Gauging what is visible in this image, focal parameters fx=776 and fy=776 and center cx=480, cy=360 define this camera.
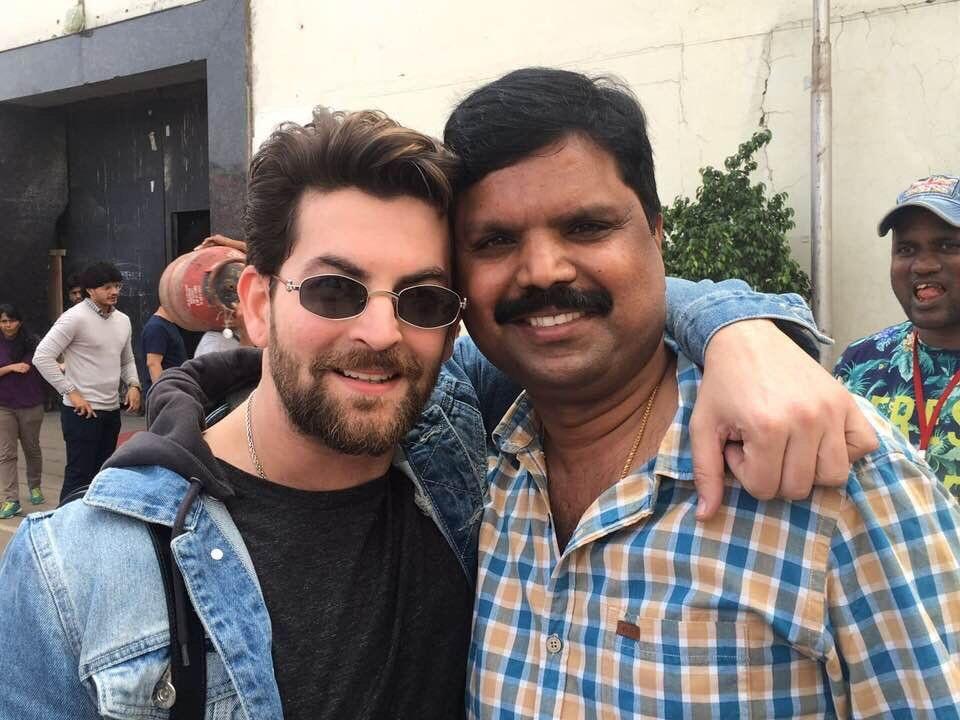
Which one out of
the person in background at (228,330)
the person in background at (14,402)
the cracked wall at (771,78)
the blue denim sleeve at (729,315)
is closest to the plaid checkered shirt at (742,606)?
the blue denim sleeve at (729,315)

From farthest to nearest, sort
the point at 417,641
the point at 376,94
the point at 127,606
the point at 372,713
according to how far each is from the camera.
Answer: the point at 376,94 < the point at 417,641 < the point at 372,713 < the point at 127,606

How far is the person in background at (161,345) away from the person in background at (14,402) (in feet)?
3.51

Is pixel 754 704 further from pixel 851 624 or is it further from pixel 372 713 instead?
pixel 372 713

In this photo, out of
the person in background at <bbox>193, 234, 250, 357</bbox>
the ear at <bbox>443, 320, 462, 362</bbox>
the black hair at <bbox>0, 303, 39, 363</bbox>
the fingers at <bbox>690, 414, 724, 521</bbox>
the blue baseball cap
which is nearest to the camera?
the fingers at <bbox>690, 414, 724, 521</bbox>

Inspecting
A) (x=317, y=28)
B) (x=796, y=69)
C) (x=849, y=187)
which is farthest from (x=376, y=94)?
(x=849, y=187)

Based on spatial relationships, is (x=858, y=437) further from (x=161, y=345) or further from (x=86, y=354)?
(x=86, y=354)

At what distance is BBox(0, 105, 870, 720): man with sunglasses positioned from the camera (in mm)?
1312

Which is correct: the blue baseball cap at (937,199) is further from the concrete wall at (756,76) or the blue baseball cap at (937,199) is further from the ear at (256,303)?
the ear at (256,303)

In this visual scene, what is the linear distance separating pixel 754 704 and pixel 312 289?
1.09 m

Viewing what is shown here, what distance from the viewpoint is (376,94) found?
7.65 metres

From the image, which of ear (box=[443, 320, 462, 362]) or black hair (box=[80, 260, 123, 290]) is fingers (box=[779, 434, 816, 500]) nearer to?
ear (box=[443, 320, 462, 362])

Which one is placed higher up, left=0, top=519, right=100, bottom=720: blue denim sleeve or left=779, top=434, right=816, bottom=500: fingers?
left=779, top=434, right=816, bottom=500: fingers

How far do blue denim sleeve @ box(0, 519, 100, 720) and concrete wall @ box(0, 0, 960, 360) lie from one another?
527 centimetres

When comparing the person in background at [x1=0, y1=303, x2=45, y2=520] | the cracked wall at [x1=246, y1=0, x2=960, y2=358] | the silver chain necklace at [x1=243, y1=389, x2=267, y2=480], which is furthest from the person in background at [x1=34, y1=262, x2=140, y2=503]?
the silver chain necklace at [x1=243, y1=389, x2=267, y2=480]
